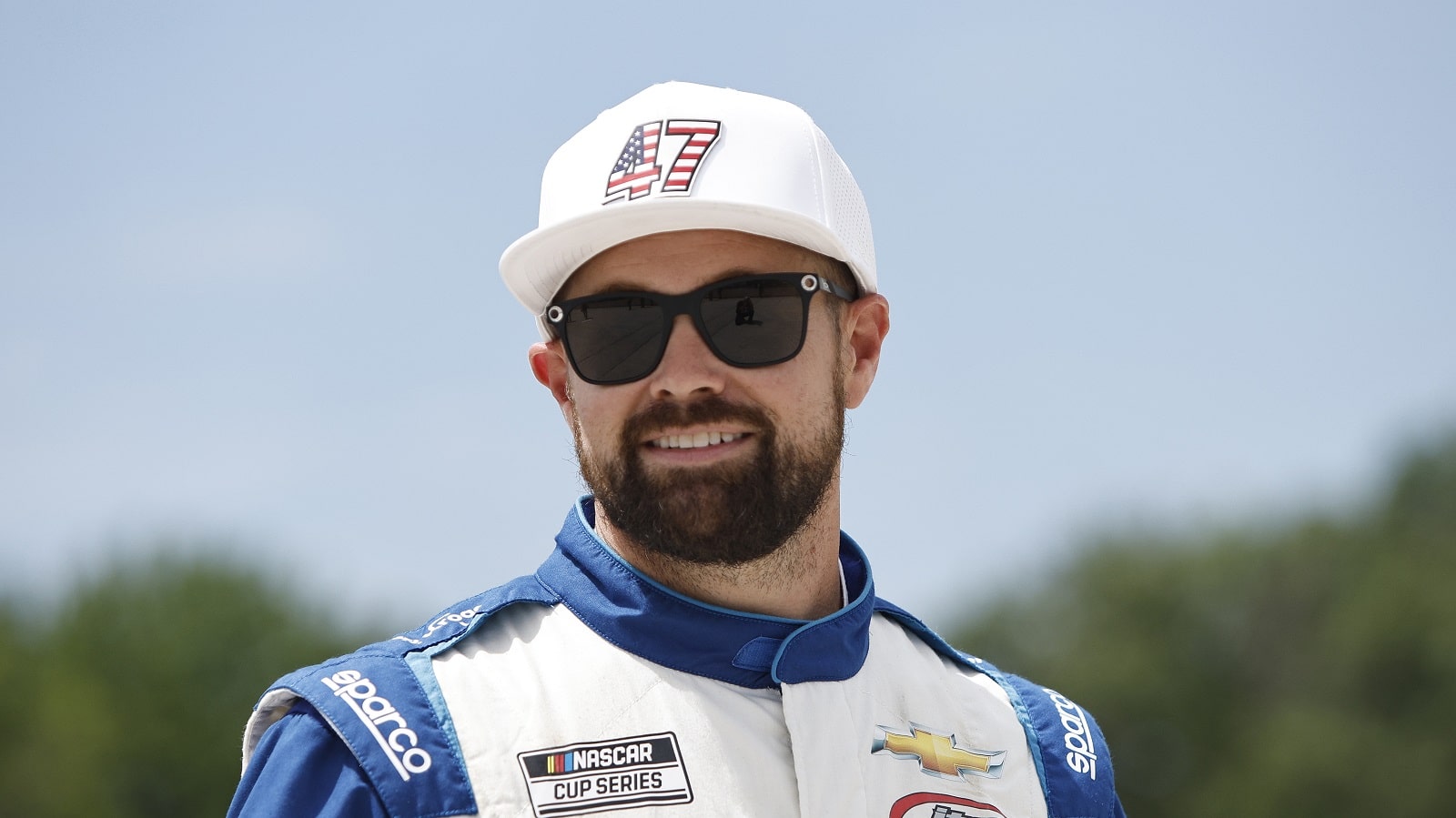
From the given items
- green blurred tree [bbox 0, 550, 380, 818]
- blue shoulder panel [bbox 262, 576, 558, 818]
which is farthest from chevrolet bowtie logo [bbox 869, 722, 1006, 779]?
green blurred tree [bbox 0, 550, 380, 818]

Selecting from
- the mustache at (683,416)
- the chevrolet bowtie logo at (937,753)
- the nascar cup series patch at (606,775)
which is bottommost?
the chevrolet bowtie logo at (937,753)

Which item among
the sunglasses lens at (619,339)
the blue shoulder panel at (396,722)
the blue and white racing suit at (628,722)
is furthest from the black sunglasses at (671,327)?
the blue shoulder panel at (396,722)

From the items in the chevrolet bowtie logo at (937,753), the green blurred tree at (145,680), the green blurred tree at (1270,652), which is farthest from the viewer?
the green blurred tree at (1270,652)

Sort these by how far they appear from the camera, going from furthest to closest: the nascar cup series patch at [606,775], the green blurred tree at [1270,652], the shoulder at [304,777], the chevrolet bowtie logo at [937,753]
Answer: the green blurred tree at [1270,652], the chevrolet bowtie logo at [937,753], the nascar cup series patch at [606,775], the shoulder at [304,777]

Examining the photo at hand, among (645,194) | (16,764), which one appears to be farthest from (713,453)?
(16,764)

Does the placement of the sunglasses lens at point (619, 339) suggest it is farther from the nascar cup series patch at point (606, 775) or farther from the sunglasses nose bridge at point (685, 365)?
the nascar cup series patch at point (606, 775)

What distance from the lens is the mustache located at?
11.1 ft

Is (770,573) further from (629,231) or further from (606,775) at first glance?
(629,231)

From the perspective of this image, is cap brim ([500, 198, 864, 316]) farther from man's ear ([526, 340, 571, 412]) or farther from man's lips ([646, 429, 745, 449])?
man's lips ([646, 429, 745, 449])

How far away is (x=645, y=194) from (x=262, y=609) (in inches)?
1660

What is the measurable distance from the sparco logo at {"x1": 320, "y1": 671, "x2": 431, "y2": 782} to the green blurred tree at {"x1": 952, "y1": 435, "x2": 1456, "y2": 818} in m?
46.7

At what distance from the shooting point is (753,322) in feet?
11.3

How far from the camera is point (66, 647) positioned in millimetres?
43906

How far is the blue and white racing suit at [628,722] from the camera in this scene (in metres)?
2.99
